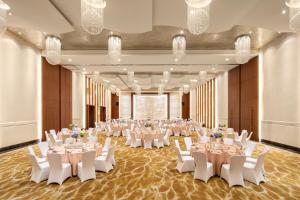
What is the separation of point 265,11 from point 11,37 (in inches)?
350

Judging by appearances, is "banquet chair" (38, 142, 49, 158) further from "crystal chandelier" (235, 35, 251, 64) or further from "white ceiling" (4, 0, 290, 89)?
"crystal chandelier" (235, 35, 251, 64)

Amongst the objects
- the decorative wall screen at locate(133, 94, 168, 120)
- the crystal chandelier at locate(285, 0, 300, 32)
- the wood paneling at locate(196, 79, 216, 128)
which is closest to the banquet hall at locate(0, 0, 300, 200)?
the crystal chandelier at locate(285, 0, 300, 32)

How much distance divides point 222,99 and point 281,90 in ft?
21.7

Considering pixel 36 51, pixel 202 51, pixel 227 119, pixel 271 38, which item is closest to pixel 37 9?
pixel 36 51

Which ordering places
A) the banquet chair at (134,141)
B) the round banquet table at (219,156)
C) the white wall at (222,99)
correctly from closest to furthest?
the round banquet table at (219,156)
the banquet chair at (134,141)
the white wall at (222,99)

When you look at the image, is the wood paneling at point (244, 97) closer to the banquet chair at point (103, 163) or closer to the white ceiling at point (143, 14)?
the white ceiling at point (143, 14)

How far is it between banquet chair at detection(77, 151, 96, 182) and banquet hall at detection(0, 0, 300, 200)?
2cm

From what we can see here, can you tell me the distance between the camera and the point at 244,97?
420 inches

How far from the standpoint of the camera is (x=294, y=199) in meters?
3.51

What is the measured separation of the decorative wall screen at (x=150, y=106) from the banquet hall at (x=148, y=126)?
1261cm

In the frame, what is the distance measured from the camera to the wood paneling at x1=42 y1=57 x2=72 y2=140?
31.8ft

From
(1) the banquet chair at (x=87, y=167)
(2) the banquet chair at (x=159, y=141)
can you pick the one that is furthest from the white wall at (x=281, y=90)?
(1) the banquet chair at (x=87, y=167)

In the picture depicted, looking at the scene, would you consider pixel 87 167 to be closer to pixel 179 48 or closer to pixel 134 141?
pixel 134 141

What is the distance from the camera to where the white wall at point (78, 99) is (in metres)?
13.2
